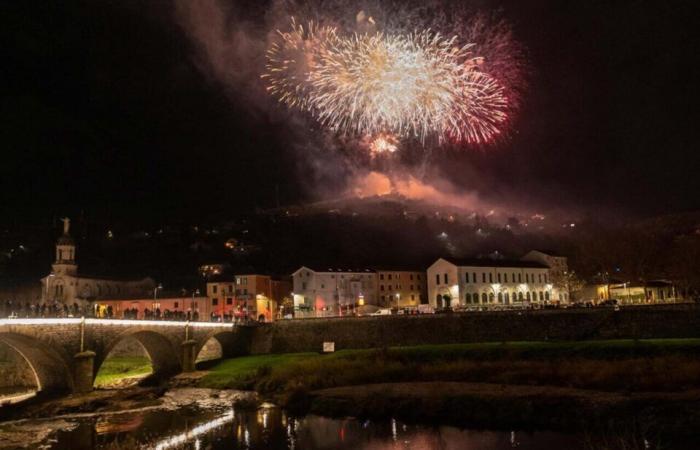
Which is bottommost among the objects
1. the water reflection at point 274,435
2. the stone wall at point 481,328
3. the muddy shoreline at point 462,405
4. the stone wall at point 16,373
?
the water reflection at point 274,435

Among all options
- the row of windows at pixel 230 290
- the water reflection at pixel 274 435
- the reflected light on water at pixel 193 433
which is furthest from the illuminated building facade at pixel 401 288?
the water reflection at pixel 274 435

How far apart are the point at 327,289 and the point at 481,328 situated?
115 feet

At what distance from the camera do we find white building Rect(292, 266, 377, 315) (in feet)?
306

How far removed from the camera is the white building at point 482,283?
8944 cm

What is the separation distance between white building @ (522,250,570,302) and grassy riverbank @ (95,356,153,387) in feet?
206

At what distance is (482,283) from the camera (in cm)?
9075

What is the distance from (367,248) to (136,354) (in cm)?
7450

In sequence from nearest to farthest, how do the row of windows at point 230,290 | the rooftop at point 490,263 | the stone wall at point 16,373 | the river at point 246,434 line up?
the river at point 246,434 < the stone wall at point 16,373 < the rooftop at point 490,263 < the row of windows at point 230,290

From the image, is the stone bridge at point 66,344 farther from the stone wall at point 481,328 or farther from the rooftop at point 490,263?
the rooftop at point 490,263

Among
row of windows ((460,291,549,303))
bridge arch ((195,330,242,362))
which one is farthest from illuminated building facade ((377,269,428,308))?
bridge arch ((195,330,242,362))

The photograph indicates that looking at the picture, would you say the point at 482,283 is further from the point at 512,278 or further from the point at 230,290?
the point at 230,290

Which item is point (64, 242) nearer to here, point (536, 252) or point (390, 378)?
point (390, 378)

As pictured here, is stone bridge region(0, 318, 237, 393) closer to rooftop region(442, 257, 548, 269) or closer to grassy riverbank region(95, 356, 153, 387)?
grassy riverbank region(95, 356, 153, 387)

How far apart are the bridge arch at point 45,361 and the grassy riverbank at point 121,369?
9746 millimetres
